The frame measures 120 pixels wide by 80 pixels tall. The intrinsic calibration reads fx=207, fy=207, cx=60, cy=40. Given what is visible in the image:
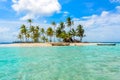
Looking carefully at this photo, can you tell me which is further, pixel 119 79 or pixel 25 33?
pixel 25 33

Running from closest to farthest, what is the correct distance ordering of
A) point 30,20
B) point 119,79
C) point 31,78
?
point 119,79 < point 31,78 < point 30,20

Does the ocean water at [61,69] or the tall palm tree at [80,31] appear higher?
the tall palm tree at [80,31]

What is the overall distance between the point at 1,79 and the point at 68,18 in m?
96.0

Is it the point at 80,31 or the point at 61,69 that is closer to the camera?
the point at 61,69

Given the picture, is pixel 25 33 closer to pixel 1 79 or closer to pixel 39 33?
pixel 39 33

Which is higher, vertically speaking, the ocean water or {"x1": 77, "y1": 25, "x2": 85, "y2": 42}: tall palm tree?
{"x1": 77, "y1": 25, "x2": 85, "y2": 42}: tall palm tree

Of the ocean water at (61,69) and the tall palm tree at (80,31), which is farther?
the tall palm tree at (80,31)

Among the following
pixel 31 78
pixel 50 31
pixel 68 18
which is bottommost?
pixel 31 78

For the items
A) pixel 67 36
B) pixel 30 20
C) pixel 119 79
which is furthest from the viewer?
pixel 30 20

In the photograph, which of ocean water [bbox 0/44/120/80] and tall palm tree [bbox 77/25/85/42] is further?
tall palm tree [bbox 77/25/85/42]

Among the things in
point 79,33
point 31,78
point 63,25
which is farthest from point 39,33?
point 31,78

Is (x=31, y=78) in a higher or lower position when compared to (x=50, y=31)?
lower

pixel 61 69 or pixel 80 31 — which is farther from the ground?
pixel 80 31

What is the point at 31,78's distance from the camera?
46.6ft
